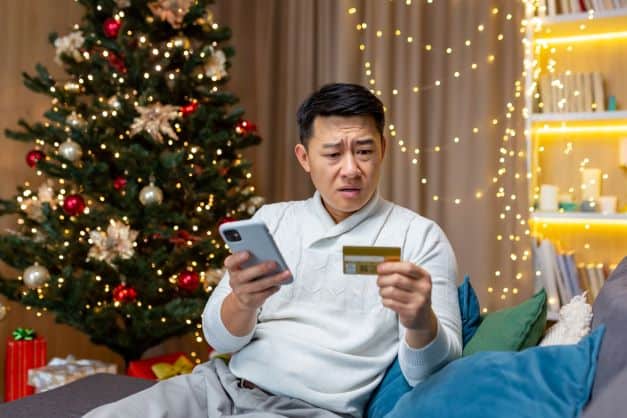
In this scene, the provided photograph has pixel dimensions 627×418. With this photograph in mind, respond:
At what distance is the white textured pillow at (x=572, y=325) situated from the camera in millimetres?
1323

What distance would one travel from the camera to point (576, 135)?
11.1 ft

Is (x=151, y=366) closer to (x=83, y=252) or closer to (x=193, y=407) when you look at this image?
(x=83, y=252)

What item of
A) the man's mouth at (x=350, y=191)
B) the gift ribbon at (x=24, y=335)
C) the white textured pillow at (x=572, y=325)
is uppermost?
the man's mouth at (x=350, y=191)

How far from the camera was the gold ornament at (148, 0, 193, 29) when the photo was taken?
306 cm

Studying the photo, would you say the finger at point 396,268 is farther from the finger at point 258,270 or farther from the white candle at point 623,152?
the white candle at point 623,152

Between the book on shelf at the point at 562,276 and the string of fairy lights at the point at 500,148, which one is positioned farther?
the string of fairy lights at the point at 500,148

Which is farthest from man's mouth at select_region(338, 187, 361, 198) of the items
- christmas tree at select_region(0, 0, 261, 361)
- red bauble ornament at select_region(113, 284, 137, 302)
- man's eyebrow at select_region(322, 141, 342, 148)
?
red bauble ornament at select_region(113, 284, 137, 302)

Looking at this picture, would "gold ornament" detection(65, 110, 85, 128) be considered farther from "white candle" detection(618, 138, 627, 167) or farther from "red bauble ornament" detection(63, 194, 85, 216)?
"white candle" detection(618, 138, 627, 167)

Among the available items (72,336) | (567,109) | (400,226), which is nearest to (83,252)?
(72,336)

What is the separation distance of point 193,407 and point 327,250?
464 mm

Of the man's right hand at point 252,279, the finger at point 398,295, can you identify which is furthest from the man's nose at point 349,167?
the finger at point 398,295

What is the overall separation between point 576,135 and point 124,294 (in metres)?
2.26

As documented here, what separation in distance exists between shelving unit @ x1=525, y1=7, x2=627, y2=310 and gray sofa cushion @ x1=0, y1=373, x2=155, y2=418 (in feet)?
6.68

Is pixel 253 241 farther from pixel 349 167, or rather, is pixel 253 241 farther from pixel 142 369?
pixel 142 369
